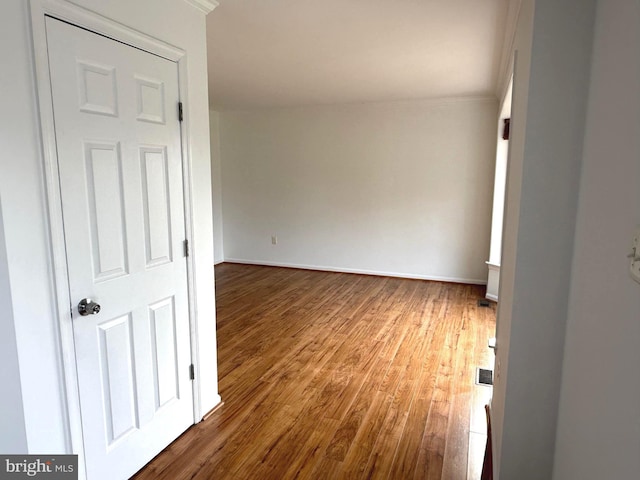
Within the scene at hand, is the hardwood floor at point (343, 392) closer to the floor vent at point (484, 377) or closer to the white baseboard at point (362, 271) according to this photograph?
the floor vent at point (484, 377)

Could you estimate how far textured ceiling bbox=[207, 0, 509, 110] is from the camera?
239cm

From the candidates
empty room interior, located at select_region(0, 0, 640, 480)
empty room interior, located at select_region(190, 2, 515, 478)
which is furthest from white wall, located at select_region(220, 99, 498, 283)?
empty room interior, located at select_region(0, 0, 640, 480)

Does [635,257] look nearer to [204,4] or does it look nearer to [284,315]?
[204,4]

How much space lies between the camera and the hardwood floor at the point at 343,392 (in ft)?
6.64

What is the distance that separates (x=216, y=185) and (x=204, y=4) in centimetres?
455

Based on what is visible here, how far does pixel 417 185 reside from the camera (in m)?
5.52

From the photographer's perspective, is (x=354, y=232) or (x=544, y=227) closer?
(x=544, y=227)

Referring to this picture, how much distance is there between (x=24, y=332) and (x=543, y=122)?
192cm

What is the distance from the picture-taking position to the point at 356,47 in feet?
10.1

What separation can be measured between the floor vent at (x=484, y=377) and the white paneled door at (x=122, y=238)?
202cm

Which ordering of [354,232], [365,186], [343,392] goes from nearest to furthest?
1. [343,392]
2. [365,186]
3. [354,232]

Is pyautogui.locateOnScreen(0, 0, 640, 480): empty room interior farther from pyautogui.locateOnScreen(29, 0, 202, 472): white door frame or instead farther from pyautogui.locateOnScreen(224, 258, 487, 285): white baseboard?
pyautogui.locateOnScreen(224, 258, 487, 285): white baseboard

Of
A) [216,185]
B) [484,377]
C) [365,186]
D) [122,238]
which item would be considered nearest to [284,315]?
[484,377]

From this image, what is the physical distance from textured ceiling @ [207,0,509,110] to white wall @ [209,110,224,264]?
1.61 meters
